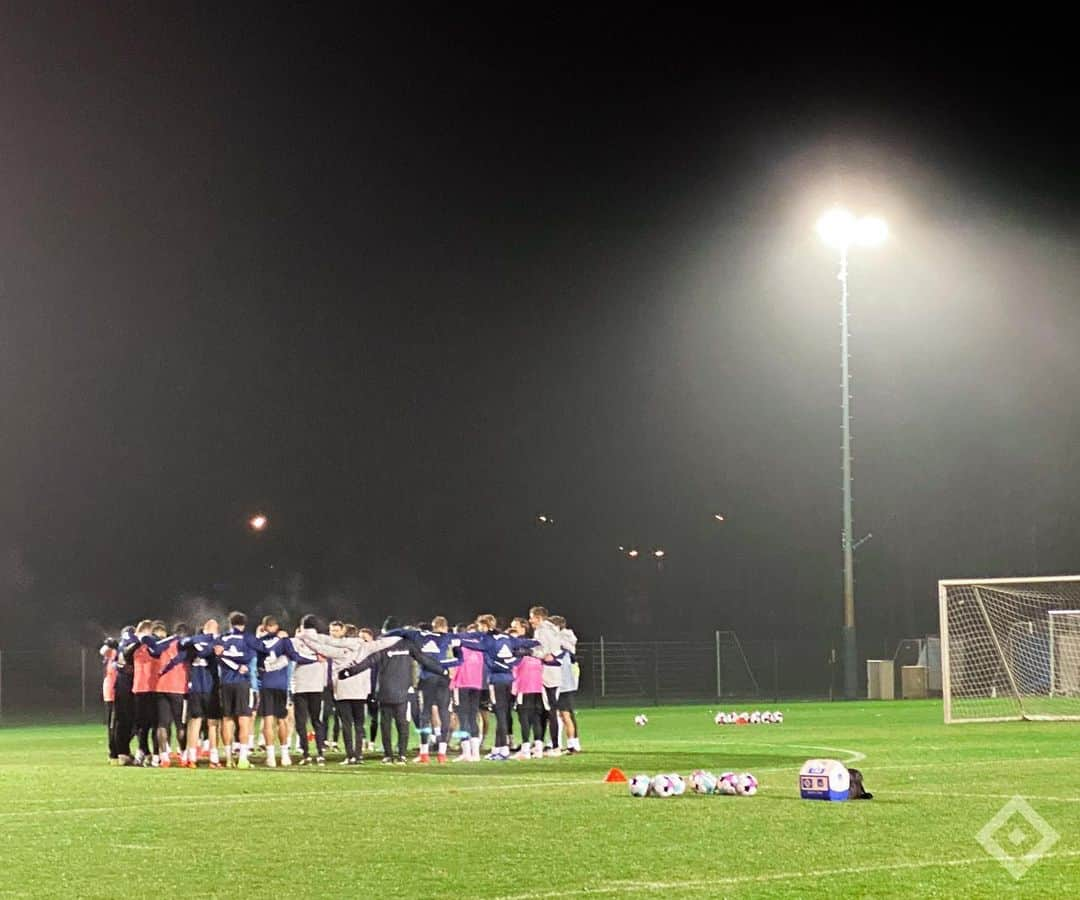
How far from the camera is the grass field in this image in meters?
9.25

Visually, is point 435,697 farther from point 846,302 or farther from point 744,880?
point 846,302

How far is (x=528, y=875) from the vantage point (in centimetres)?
958

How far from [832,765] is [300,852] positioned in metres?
4.79

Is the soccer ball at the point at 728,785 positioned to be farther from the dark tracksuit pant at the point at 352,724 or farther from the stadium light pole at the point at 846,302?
the stadium light pole at the point at 846,302

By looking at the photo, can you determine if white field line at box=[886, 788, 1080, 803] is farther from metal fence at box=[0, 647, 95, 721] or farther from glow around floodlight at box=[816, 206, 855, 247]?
metal fence at box=[0, 647, 95, 721]

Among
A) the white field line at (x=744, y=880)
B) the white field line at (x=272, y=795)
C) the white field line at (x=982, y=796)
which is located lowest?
the white field line at (x=272, y=795)

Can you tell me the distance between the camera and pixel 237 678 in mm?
20812

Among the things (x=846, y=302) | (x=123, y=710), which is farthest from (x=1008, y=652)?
(x=123, y=710)

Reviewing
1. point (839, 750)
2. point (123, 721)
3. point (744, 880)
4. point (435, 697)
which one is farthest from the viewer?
point (435, 697)

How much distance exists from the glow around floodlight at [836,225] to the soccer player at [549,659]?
21.4 meters

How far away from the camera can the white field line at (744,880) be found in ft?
29.1

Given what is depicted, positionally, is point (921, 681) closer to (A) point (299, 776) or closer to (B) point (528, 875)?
(A) point (299, 776)

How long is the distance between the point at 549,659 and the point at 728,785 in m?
8.12

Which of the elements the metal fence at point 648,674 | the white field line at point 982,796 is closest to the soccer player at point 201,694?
the white field line at point 982,796
